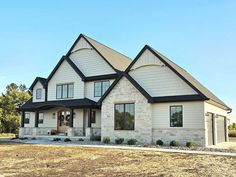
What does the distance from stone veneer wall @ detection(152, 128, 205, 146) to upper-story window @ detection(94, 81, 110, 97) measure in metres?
8.15

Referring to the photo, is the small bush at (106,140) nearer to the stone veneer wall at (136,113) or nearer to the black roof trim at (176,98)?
the stone veneer wall at (136,113)

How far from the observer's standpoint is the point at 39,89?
32219 mm

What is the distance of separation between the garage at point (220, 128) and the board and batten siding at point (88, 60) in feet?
38.1

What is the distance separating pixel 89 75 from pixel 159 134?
36.6ft

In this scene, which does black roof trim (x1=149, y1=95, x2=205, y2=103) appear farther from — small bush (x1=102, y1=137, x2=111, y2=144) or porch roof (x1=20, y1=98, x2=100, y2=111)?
porch roof (x1=20, y1=98, x2=100, y2=111)

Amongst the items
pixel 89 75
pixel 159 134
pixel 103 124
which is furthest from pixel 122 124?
pixel 89 75

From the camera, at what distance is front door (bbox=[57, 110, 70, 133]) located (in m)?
29.9

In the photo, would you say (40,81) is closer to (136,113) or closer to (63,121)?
(63,121)

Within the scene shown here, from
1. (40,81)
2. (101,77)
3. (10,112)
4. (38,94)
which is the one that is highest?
(40,81)

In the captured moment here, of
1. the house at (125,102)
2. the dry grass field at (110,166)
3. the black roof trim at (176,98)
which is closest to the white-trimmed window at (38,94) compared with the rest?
the house at (125,102)

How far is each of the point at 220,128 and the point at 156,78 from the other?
31.9 feet

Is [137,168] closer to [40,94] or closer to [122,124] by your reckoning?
[122,124]

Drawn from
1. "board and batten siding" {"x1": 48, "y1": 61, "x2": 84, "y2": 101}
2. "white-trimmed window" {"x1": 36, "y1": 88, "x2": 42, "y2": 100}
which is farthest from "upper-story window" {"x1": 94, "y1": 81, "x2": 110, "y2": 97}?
"white-trimmed window" {"x1": 36, "y1": 88, "x2": 42, "y2": 100}

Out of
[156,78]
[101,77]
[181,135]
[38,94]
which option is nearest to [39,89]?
[38,94]
